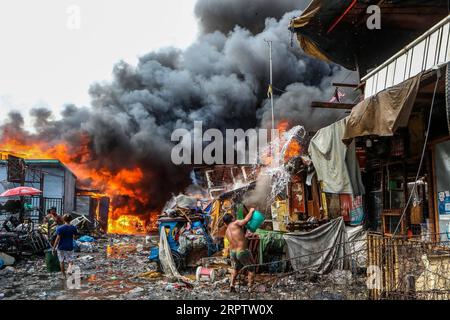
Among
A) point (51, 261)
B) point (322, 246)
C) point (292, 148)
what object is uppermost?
point (292, 148)

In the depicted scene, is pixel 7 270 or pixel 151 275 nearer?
pixel 151 275

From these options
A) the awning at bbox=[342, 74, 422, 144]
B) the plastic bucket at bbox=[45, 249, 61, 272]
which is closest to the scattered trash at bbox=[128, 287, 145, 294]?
the plastic bucket at bbox=[45, 249, 61, 272]

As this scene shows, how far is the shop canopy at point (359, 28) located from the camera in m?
8.88

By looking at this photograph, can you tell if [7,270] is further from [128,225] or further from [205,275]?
[128,225]

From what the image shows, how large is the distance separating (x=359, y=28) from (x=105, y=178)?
2563 centimetres

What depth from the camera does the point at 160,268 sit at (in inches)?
391

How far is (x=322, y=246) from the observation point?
984 centimetres

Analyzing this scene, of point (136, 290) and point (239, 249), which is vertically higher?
point (239, 249)

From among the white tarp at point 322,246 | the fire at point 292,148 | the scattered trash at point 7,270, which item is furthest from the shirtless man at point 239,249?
the fire at point 292,148

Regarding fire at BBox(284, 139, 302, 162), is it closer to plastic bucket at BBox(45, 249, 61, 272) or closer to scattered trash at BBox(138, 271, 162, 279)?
scattered trash at BBox(138, 271, 162, 279)

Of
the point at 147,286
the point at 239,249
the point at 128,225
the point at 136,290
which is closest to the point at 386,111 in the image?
the point at 239,249
